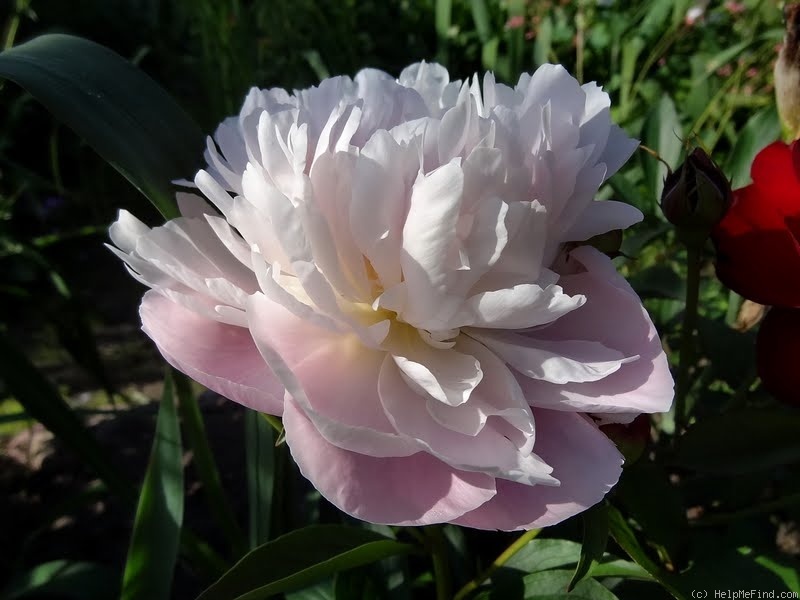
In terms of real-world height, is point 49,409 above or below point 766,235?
below

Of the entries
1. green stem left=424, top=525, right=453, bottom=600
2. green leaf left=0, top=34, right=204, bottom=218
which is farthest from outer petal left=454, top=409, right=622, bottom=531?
green leaf left=0, top=34, right=204, bottom=218

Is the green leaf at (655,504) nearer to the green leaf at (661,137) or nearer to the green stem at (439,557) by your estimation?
the green stem at (439,557)

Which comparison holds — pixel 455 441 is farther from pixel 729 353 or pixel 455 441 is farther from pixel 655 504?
pixel 729 353

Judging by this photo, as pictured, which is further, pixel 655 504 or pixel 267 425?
pixel 267 425

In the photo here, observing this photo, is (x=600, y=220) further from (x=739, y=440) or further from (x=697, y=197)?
(x=739, y=440)

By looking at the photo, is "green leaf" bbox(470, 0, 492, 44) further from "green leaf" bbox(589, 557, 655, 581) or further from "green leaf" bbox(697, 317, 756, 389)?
"green leaf" bbox(589, 557, 655, 581)

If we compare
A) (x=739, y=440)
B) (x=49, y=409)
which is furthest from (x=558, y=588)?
(x=49, y=409)

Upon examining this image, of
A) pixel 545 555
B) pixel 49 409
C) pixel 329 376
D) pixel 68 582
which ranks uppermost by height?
pixel 329 376

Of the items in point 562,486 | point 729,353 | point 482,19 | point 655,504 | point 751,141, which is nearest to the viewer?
point 562,486

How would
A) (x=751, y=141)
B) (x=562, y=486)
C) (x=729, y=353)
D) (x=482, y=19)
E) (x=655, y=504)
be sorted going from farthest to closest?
1. (x=482, y=19)
2. (x=751, y=141)
3. (x=729, y=353)
4. (x=655, y=504)
5. (x=562, y=486)
